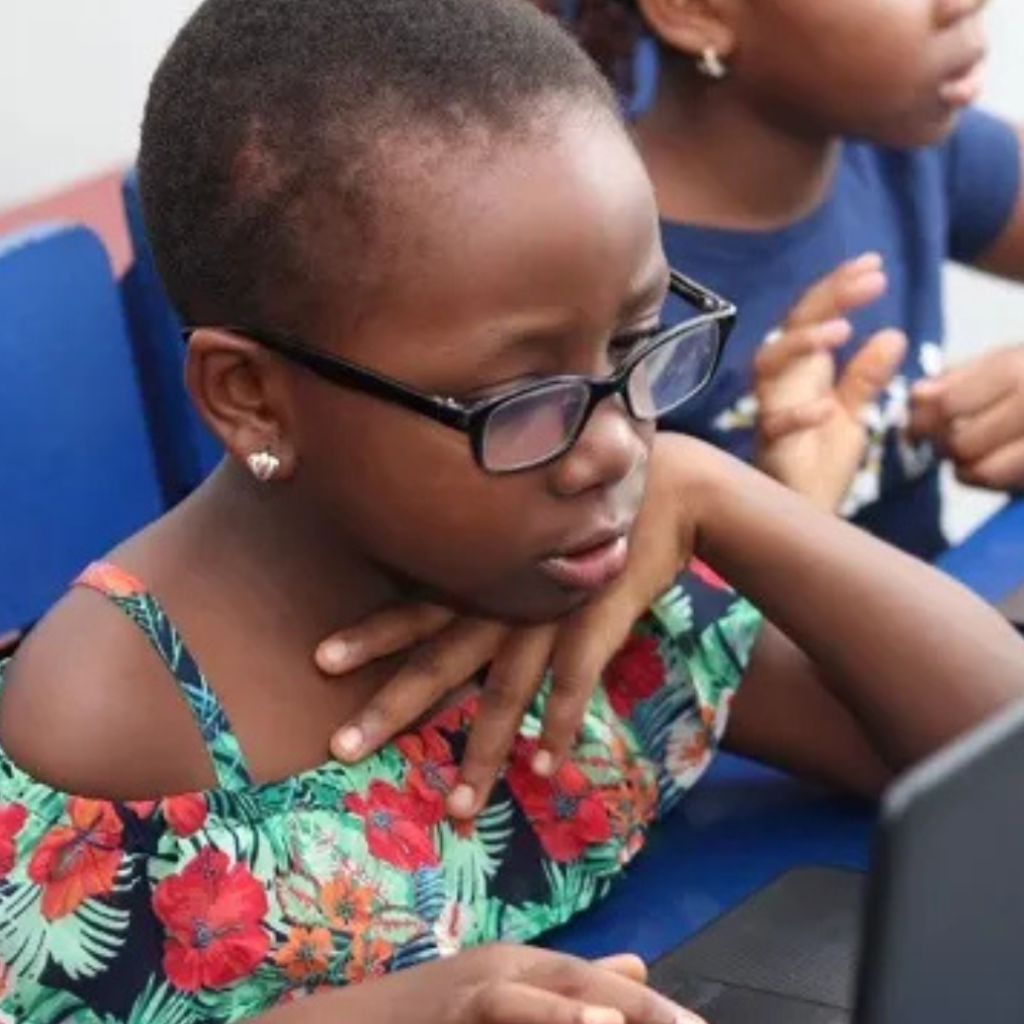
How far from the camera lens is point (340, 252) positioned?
2.71 ft

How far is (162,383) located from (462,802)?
52 centimetres

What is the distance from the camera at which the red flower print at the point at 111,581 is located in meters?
0.90

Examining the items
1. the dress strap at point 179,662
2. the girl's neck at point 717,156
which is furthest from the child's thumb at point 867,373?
the dress strap at point 179,662

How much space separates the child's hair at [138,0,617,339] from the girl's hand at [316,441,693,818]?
18 centimetres

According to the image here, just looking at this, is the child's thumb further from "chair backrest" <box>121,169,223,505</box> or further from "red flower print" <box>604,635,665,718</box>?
"chair backrest" <box>121,169,223,505</box>

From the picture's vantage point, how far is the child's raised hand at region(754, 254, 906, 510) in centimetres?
126

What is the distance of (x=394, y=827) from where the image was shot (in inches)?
37.8

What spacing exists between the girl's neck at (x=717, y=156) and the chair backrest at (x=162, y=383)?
322 millimetres

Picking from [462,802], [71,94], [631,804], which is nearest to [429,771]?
[462,802]

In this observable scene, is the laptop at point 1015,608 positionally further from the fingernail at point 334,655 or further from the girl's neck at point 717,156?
the fingernail at point 334,655

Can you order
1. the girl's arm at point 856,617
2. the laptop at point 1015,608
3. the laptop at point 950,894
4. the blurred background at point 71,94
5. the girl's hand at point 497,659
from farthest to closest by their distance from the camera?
the blurred background at point 71,94 < the laptop at point 1015,608 < the girl's arm at point 856,617 < the girl's hand at point 497,659 < the laptop at point 950,894

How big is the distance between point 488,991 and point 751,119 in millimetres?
719

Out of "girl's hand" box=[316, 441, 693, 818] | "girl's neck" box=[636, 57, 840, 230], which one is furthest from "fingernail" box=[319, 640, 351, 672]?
"girl's neck" box=[636, 57, 840, 230]

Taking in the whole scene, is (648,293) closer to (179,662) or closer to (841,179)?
(179,662)
